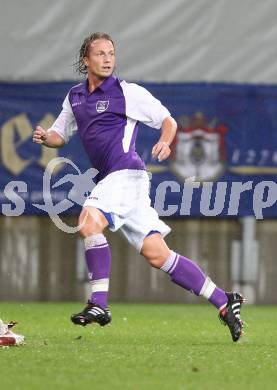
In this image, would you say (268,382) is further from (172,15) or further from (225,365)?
(172,15)

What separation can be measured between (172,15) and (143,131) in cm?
134

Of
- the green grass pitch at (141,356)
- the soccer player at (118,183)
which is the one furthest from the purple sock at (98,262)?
the green grass pitch at (141,356)

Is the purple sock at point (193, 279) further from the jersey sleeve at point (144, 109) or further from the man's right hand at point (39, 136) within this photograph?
the man's right hand at point (39, 136)

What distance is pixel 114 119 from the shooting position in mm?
8625

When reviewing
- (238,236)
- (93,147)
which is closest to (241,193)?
(238,236)

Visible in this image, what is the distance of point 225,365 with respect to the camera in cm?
706

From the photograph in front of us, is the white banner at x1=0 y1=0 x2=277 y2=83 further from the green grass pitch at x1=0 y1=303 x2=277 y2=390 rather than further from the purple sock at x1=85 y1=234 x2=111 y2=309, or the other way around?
the purple sock at x1=85 y1=234 x2=111 y2=309

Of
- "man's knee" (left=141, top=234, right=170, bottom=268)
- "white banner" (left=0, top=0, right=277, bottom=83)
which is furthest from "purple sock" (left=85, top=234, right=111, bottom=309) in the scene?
"white banner" (left=0, top=0, right=277, bottom=83)

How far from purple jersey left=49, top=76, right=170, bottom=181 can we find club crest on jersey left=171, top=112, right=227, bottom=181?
18.9ft

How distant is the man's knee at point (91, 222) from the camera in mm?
8336

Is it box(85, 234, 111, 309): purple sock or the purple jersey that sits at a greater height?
the purple jersey

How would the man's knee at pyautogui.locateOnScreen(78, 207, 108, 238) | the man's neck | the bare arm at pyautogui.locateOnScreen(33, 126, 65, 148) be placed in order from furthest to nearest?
the bare arm at pyautogui.locateOnScreen(33, 126, 65, 148) < the man's neck < the man's knee at pyautogui.locateOnScreen(78, 207, 108, 238)

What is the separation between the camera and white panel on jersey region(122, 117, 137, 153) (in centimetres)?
861

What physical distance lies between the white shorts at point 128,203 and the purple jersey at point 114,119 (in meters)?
0.08
